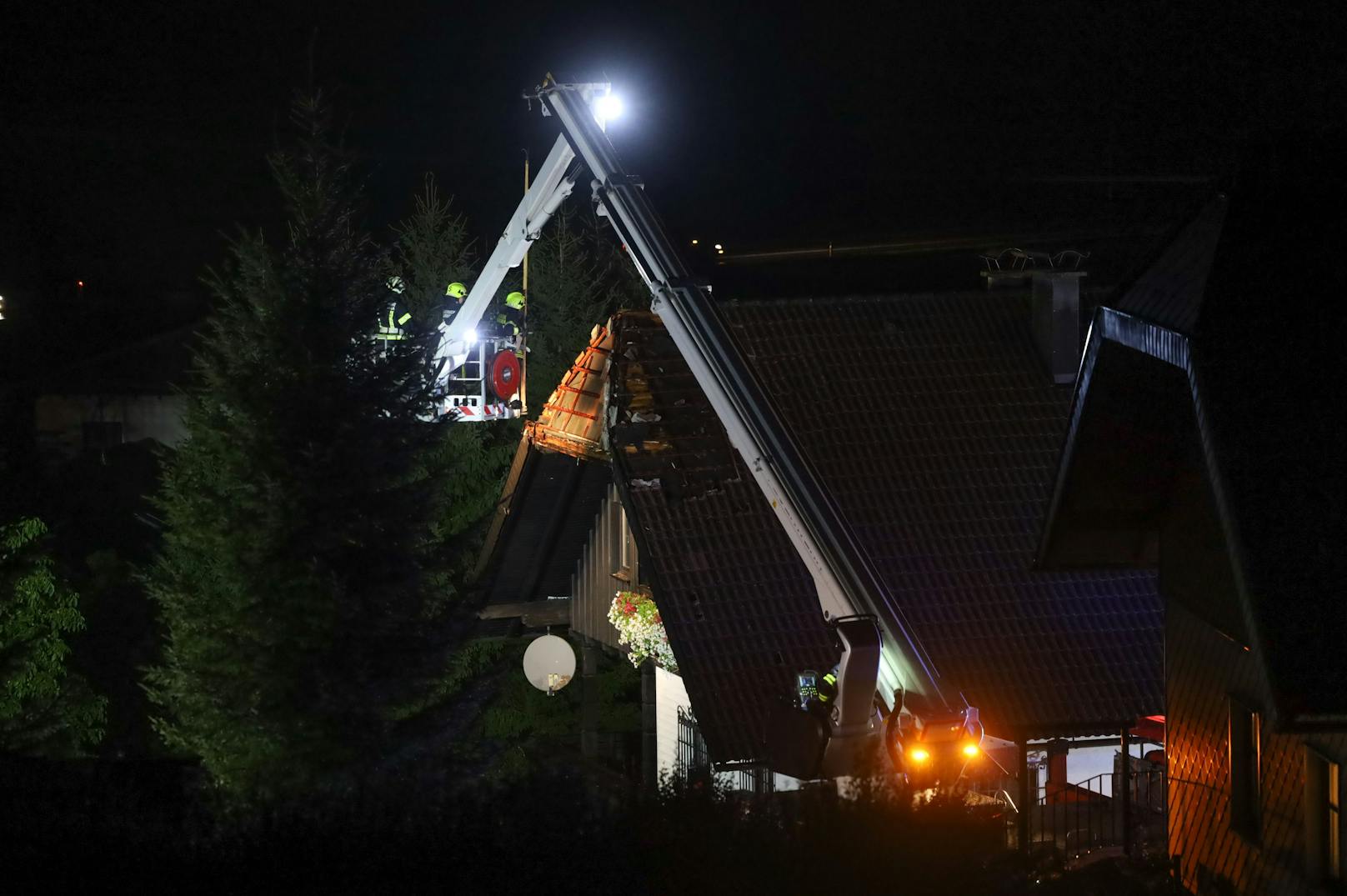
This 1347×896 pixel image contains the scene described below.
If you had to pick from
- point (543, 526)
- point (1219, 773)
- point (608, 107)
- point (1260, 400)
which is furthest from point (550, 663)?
point (1260, 400)

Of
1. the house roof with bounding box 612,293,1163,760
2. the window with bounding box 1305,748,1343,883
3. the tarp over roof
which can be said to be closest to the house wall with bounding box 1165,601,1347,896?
the window with bounding box 1305,748,1343,883

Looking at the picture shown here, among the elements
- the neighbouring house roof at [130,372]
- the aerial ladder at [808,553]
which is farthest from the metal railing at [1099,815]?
the neighbouring house roof at [130,372]

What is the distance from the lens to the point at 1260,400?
27.1 feet

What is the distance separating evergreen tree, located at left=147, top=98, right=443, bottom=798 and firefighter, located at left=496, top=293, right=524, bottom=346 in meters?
2.88

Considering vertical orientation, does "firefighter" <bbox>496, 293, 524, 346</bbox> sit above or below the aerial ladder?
above

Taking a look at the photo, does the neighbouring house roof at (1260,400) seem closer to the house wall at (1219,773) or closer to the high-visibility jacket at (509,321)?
the house wall at (1219,773)

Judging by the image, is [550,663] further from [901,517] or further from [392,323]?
[901,517]

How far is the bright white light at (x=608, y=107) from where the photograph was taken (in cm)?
1533

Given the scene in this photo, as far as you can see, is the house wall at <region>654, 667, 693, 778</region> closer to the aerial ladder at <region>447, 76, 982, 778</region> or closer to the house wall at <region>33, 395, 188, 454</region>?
the aerial ladder at <region>447, 76, 982, 778</region>

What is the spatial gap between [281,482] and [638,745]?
1320 cm

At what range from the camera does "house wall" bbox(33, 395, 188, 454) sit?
46.0 m

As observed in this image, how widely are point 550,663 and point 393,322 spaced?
5.66 m

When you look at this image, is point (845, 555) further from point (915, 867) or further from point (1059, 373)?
point (1059, 373)

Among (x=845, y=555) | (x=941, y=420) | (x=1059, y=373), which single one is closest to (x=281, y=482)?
(x=845, y=555)
